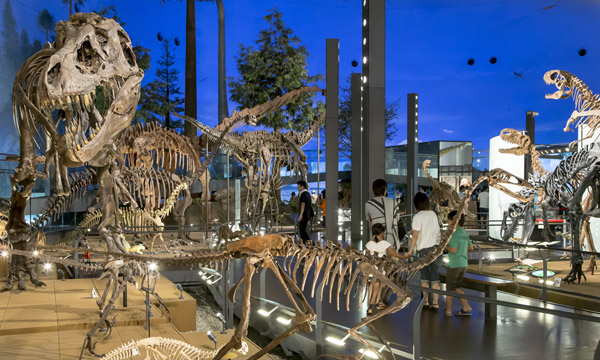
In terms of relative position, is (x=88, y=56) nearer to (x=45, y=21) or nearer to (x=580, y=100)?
(x=580, y=100)

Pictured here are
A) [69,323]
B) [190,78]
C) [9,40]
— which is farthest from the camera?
[190,78]

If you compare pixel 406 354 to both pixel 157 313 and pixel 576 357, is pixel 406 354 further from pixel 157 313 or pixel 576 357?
pixel 157 313

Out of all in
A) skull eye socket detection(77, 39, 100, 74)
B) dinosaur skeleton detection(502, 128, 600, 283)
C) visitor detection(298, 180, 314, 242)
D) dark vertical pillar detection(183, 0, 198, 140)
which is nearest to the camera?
skull eye socket detection(77, 39, 100, 74)

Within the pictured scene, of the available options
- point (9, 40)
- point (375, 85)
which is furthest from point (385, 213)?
point (9, 40)

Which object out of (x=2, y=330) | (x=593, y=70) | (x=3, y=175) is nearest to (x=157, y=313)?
(x=2, y=330)

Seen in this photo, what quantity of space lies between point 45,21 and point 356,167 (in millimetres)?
12472

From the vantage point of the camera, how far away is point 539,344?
4.35m

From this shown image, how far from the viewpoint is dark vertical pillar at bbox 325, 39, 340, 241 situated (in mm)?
7832

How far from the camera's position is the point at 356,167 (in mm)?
8562

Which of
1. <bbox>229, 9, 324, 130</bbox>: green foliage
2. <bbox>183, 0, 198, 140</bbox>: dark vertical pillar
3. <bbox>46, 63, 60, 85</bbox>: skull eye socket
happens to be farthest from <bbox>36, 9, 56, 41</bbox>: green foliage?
<bbox>46, 63, 60, 85</bbox>: skull eye socket

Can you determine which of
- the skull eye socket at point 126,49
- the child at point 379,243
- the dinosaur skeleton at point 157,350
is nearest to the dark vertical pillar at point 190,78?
the child at point 379,243

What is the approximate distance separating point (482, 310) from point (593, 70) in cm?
4550

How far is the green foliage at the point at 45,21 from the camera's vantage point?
1552 centimetres

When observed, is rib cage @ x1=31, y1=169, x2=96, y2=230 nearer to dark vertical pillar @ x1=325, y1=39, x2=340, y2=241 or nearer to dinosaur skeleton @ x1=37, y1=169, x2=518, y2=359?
dark vertical pillar @ x1=325, y1=39, x2=340, y2=241
